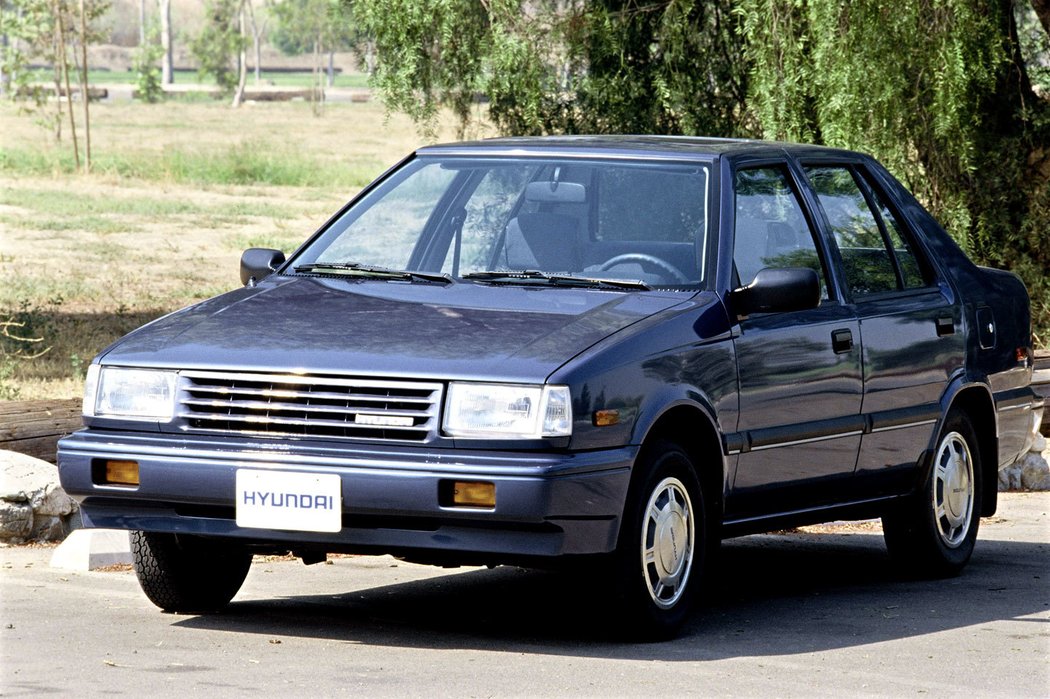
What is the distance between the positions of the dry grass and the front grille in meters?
5.92

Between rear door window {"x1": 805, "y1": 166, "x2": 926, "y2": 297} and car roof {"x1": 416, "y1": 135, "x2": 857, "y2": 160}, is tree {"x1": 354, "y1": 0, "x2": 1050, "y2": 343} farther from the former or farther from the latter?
car roof {"x1": 416, "y1": 135, "x2": 857, "y2": 160}

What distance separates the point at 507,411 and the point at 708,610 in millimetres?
1736

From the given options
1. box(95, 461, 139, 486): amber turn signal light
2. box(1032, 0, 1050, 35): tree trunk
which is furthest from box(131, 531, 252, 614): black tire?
box(1032, 0, 1050, 35): tree trunk

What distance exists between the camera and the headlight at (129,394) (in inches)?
229

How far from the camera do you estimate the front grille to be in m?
5.53

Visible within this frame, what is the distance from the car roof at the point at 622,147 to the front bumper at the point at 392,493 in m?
1.62

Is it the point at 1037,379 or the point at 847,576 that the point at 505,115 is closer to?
the point at 1037,379

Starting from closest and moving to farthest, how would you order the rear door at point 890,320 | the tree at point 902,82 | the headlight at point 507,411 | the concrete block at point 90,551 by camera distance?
the headlight at point 507,411 < the rear door at point 890,320 < the concrete block at point 90,551 < the tree at point 902,82

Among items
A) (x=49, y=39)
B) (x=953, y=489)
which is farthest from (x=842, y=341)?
(x=49, y=39)

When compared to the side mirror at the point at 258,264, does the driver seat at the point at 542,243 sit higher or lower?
higher

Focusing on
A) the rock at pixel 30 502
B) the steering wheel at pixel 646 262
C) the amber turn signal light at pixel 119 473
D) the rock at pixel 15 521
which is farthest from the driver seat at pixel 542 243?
the rock at pixel 15 521

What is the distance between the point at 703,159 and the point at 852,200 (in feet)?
3.64

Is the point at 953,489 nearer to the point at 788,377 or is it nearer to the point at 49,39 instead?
the point at 788,377

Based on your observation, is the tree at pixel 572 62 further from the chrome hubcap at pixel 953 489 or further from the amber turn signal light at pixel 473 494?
the amber turn signal light at pixel 473 494
